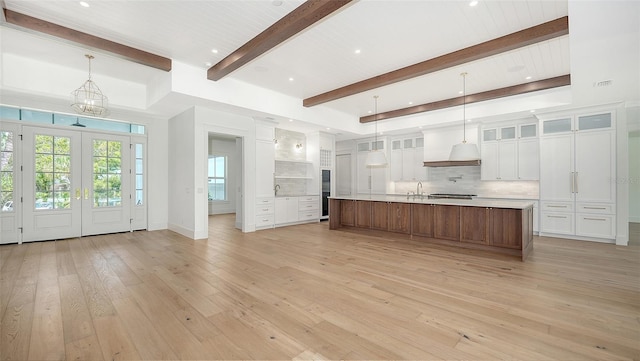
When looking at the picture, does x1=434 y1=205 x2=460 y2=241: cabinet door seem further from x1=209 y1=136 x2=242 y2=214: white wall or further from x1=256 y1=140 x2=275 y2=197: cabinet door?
x1=209 y1=136 x2=242 y2=214: white wall

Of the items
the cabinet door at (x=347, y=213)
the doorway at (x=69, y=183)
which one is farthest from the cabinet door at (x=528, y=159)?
the doorway at (x=69, y=183)

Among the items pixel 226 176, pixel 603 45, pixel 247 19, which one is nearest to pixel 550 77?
pixel 603 45

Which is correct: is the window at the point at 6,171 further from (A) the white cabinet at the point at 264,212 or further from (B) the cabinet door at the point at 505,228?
(B) the cabinet door at the point at 505,228

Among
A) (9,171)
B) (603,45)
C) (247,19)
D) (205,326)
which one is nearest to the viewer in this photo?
(205,326)

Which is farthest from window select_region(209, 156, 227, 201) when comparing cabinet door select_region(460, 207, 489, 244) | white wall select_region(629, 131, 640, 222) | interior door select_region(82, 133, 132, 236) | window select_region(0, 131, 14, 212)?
white wall select_region(629, 131, 640, 222)

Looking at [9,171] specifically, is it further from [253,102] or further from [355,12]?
[355,12]

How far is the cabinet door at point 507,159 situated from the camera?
6762mm

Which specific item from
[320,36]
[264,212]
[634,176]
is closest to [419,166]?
[264,212]

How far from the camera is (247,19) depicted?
362 centimetres

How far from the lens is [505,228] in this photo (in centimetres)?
460

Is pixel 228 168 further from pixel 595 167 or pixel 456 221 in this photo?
pixel 595 167

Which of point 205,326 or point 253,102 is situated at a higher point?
point 253,102

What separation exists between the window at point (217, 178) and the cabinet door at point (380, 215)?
→ 6.76 meters

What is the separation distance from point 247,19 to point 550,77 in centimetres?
587
